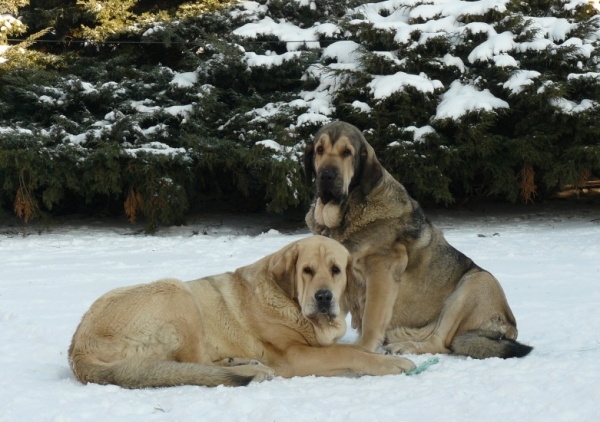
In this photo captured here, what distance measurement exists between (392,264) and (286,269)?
119 cm

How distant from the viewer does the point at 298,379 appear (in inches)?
187

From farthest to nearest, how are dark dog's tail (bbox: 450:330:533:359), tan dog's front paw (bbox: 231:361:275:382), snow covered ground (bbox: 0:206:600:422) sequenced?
dark dog's tail (bbox: 450:330:533:359) → tan dog's front paw (bbox: 231:361:275:382) → snow covered ground (bbox: 0:206:600:422)

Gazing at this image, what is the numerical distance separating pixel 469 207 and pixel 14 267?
28.9 feet

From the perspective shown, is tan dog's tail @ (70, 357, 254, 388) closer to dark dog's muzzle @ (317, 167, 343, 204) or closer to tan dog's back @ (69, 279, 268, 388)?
tan dog's back @ (69, 279, 268, 388)

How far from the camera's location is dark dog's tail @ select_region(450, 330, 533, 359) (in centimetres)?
519

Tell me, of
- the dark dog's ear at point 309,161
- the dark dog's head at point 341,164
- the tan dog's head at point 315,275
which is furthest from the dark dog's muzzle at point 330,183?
the tan dog's head at point 315,275

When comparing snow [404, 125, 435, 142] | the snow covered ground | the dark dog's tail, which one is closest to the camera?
the snow covered ground

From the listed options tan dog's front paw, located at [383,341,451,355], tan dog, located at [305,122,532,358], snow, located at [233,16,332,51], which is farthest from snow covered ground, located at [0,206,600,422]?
snow, located at [233,16,332,51]

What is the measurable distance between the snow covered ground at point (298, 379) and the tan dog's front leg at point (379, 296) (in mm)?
480

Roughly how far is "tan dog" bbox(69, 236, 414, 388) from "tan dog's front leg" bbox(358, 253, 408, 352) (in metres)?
0.63

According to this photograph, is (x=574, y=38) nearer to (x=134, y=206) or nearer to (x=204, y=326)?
(x=134, y=206)

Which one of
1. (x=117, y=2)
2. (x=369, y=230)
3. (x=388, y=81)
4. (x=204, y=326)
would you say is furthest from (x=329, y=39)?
(x=204, y=326)

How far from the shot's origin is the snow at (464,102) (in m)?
11.9

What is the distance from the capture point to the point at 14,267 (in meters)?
9.80
